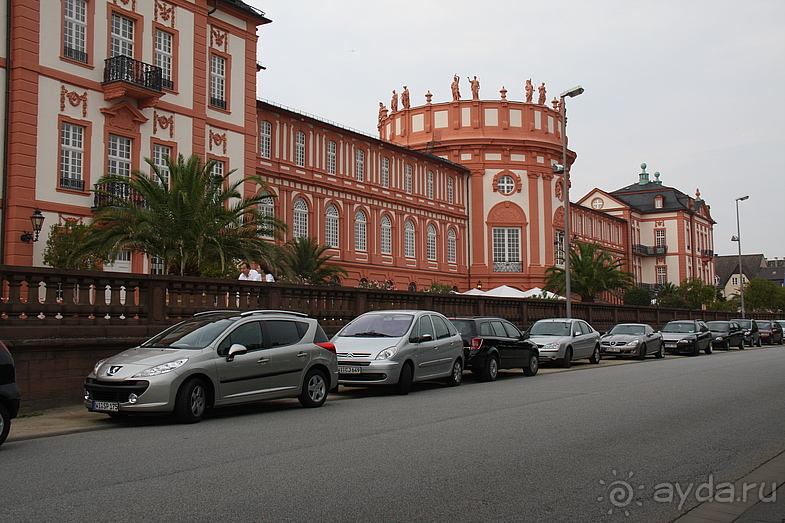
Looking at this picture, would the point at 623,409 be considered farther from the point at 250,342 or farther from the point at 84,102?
the point at 84,102

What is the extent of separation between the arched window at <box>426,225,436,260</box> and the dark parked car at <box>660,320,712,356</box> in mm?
24985

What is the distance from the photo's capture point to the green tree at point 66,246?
24.3 m

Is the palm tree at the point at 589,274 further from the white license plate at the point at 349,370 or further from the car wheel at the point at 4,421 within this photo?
the car wheel at the point at 4,421

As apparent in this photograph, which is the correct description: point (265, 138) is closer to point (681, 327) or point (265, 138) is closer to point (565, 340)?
point (681, 327)

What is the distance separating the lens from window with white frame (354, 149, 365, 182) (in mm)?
51812

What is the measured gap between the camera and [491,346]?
65.3 feet

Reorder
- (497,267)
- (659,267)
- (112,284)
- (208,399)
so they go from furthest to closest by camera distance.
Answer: (659,267) → (497,267) → (112,284) → (208,399)

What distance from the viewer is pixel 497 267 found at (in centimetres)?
6362

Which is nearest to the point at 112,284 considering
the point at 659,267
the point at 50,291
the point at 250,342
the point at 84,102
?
the point at 50,291

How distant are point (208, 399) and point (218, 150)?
22744mm

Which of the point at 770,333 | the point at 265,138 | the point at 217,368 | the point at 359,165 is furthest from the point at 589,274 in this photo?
the point at 217,368

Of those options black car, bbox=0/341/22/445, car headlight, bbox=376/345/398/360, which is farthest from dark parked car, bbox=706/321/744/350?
black car, bbox=0/341/22/445

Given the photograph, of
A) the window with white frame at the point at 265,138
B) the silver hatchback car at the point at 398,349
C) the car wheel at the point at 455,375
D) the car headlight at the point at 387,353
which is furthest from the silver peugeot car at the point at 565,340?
the window with white frame at the point at 265,138

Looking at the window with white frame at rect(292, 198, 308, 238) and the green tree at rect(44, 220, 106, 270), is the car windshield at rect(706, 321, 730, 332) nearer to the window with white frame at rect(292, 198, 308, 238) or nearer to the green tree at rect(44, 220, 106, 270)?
the window with white frame at rect(292, 198, 308, 238)
